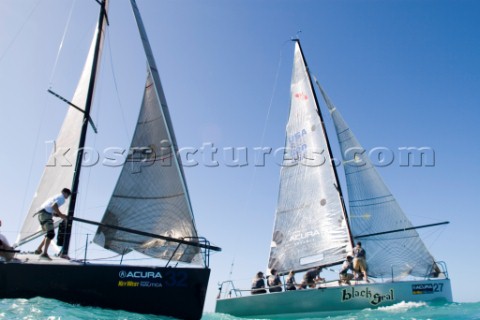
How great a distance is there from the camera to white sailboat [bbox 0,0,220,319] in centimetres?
877

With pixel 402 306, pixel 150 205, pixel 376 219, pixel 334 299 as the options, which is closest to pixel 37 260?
pixel 150 205

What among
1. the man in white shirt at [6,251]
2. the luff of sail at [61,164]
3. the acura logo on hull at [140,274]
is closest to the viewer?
the acura logo on hull at [140,274]

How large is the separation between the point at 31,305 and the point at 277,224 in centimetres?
1302

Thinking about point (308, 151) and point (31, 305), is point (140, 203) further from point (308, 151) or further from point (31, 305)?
point (308, 151)

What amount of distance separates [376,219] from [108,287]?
13291 mm

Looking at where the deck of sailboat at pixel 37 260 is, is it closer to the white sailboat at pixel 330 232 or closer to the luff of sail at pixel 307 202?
the white sailboat at pixel 330 232

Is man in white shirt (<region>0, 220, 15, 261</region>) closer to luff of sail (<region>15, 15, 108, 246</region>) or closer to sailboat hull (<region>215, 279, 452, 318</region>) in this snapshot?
luff of sail (<region>15, 15, 108, 246</region>)

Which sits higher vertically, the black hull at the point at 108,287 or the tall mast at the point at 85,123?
the tall mast at the point at 85,123

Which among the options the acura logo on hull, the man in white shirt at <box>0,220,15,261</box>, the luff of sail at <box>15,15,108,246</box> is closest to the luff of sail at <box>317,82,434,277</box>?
the acura logo on hull

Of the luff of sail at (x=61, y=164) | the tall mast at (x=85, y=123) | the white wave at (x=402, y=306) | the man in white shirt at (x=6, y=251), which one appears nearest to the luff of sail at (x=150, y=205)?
the tall mast at (x=85, y=123)

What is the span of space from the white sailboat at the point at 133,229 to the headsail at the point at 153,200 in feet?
0.09

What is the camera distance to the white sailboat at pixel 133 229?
8773 millimetres

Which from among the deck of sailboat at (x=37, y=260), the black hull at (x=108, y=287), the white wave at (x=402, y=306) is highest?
the deck of sailboat at (x=37, y=260)

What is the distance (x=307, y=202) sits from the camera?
19.2 meters
